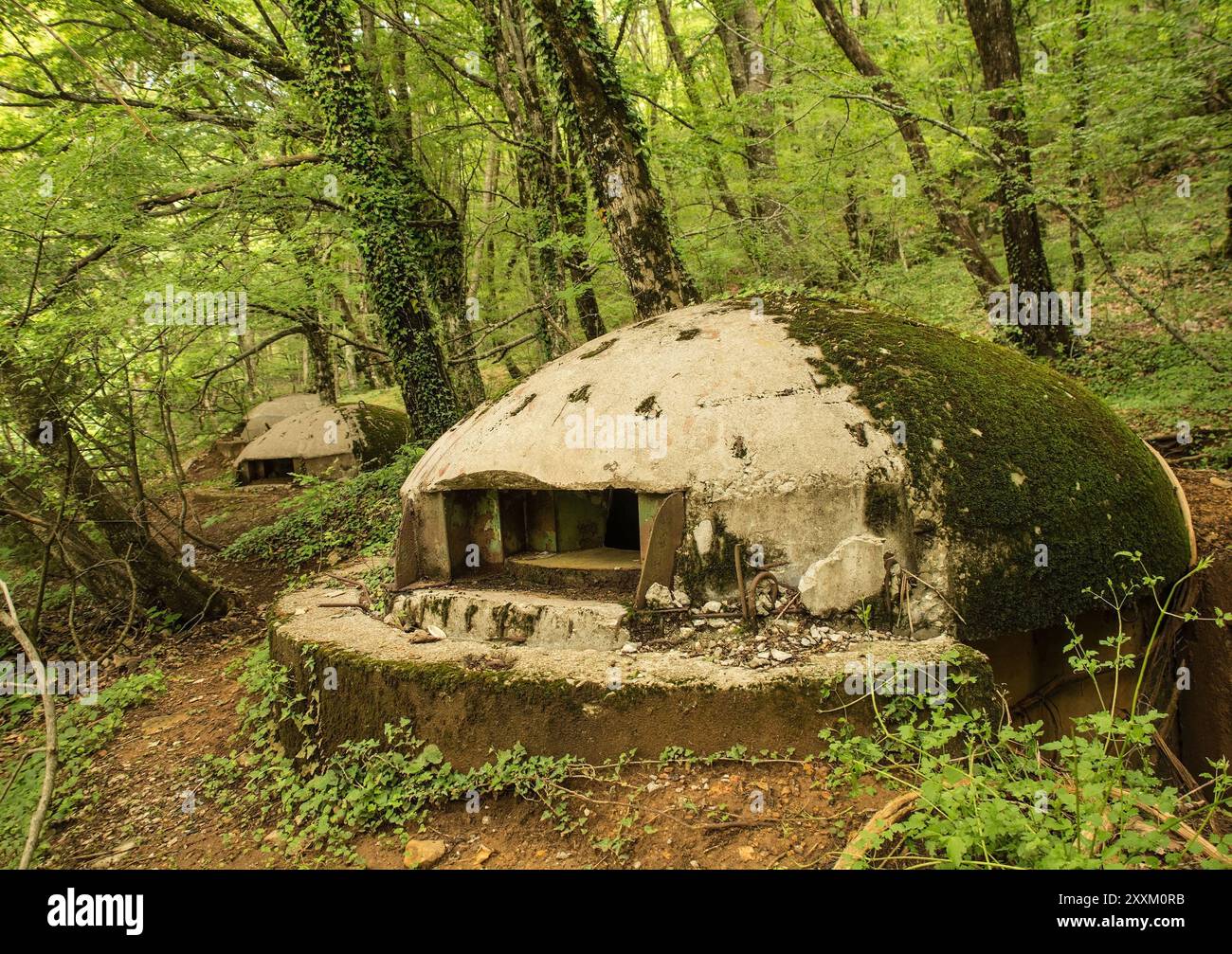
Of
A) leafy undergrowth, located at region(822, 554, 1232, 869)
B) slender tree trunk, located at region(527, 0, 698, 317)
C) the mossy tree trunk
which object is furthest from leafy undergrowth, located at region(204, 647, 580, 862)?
the mossy tree trunk

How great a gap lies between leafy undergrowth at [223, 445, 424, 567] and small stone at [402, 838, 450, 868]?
458 centimetres

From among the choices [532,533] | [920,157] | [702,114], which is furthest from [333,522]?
[920,157]

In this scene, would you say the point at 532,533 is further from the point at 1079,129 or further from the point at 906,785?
the point at 1079,129

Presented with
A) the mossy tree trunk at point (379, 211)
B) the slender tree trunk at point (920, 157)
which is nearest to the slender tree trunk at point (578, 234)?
the mossy tree trunk at point (379, 211)

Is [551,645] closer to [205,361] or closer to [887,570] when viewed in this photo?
[887,570]

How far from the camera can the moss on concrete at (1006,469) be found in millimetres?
3057

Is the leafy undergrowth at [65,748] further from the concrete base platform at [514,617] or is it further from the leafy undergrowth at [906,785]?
the concrete base platform at [514,617]

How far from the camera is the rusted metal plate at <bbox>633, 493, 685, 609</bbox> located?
3232mm

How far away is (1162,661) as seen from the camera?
13.4ft

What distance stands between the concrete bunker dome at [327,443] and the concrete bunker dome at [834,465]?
8.28m

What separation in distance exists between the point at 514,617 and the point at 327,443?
32.4ft

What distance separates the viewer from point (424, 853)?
2820 millimetres

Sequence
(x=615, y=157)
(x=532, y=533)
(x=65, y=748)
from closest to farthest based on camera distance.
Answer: (x=532, y=533) → (x=65, y=748) → (x=615, y=157)

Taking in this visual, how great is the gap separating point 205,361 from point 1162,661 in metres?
9.67
